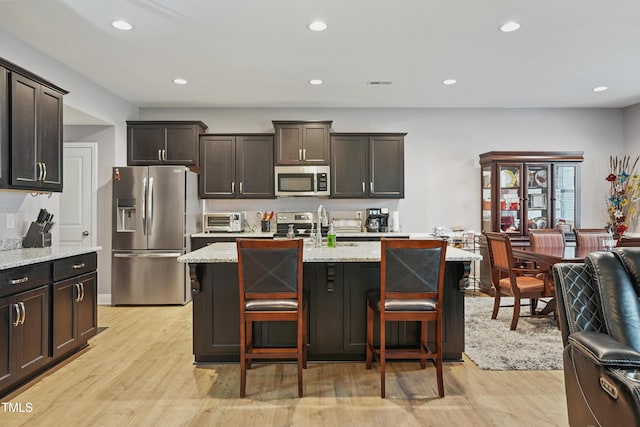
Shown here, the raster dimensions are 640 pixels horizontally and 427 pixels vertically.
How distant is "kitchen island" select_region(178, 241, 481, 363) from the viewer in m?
2.98

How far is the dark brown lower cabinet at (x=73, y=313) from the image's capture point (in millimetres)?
2963

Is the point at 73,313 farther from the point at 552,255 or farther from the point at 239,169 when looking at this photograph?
the point at 552,255

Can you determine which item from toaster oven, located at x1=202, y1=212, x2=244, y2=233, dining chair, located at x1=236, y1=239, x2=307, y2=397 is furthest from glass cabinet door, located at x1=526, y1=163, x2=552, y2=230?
dining chair, located at x1=236, y1=239, x2=307, y2=397

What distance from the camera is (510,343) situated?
3.47m

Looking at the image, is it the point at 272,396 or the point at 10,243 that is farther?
the point at 10,243

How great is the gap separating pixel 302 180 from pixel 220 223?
1299 millimetres

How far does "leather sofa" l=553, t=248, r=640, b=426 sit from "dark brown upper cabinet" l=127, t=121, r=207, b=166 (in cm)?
476

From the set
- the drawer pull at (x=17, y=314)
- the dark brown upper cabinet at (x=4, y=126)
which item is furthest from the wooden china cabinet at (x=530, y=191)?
the dark brown upper cabinet at (x=4, y=126)

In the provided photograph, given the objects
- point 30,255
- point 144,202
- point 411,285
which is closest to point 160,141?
point 144,202

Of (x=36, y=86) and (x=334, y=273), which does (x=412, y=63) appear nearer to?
(x=334, y=273)

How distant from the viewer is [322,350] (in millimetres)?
3025

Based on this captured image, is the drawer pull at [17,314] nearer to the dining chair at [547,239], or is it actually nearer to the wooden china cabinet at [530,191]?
the dining chair at [547,239]

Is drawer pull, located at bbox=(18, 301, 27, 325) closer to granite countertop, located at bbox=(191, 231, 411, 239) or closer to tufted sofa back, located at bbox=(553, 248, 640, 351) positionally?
granite countertop, located at bbox=(191, 231, 411, 239)

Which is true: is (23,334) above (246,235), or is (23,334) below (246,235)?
below
